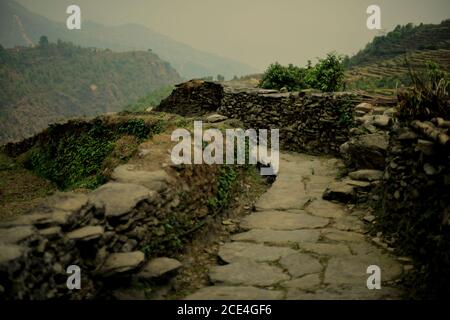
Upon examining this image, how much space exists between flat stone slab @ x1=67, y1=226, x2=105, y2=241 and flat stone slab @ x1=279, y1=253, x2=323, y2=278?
198cm

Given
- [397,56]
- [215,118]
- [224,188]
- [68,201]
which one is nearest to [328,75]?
A: [215,118]

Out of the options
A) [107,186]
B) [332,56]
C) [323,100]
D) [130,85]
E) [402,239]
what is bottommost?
[402,239]

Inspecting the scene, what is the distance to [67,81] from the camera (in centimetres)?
13762

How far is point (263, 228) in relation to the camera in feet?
17.1

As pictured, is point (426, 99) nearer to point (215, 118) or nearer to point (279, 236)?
point (279, 236)

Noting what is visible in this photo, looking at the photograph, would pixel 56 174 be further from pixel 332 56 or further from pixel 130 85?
pixel 130 85

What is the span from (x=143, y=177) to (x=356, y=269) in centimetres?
267

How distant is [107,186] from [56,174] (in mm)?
5746

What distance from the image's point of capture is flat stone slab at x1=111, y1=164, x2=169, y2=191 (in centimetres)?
453

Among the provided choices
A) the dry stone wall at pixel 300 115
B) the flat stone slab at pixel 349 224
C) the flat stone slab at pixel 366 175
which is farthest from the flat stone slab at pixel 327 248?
the dry stone wall at pixel 300 115

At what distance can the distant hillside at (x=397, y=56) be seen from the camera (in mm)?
20594

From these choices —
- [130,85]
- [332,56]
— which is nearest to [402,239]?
[332,56]

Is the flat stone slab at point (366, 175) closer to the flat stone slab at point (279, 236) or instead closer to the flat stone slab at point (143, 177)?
the flat stone slab at point (279, 236)

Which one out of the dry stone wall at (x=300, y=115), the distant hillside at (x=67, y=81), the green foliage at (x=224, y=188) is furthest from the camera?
the distant hillside at (x=67, y=81)
